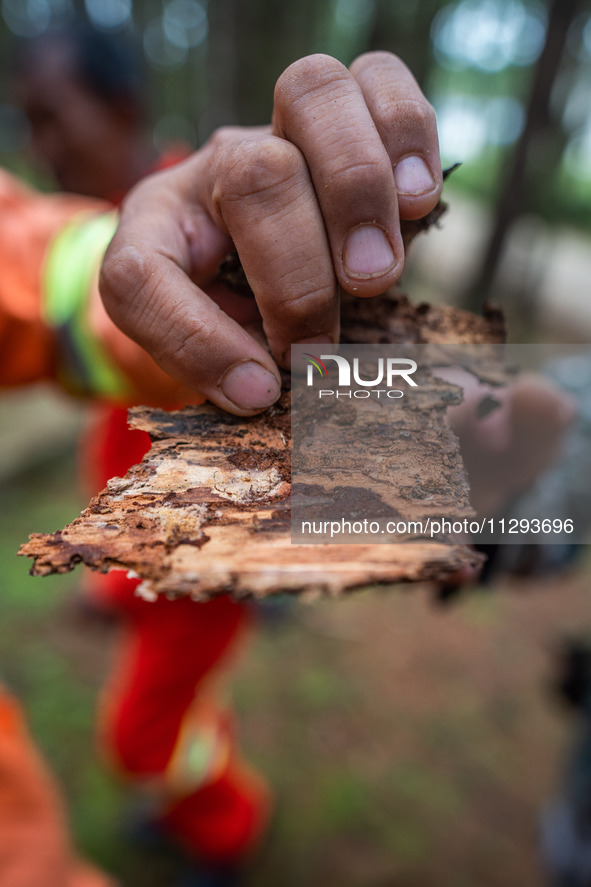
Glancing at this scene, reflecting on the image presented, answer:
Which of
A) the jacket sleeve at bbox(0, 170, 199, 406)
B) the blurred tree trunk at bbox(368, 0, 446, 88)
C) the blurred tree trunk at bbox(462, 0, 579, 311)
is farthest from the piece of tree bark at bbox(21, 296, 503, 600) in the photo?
the blurred tree trunk at bbox(368, 0, 446, 88)

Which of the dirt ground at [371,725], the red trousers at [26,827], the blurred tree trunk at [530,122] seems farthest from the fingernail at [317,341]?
the dirt ground at [371,725]

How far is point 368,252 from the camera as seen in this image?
660mm

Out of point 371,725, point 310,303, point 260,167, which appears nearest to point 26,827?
point 310,303

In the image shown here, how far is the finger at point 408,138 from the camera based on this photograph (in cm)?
67

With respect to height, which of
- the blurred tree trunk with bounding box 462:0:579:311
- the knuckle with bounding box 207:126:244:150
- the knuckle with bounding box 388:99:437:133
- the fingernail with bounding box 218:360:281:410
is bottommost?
the fingernail with bounding box 218:360:281:410

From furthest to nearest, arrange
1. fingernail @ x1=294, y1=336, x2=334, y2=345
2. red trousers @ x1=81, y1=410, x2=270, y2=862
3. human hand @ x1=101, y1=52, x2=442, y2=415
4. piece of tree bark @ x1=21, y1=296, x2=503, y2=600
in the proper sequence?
red trousers @ x1=81, y1=410, x2=270, y2=862 → fingernail @ x1=294, y1=336, x2=334, y2=345 → human hand @ x1=101, y1=52, x2=442, y2=415 → piece of tree bark @ x1=21, y1=296, x2=503, y2=600

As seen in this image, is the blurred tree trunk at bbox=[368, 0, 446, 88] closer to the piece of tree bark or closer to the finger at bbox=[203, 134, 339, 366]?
the finger at bbox=[203, 134, 339, 366]

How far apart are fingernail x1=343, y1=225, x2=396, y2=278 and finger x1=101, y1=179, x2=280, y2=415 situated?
18cm

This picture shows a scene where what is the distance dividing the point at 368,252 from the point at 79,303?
3.34 feet

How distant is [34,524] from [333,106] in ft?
12.1

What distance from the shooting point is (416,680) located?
277 cm

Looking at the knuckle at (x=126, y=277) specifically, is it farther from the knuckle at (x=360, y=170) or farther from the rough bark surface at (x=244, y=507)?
the knuckle at (x=360, y=170)

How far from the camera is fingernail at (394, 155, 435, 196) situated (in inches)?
26.4

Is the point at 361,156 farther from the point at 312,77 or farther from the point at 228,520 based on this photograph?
the point at 228,520
